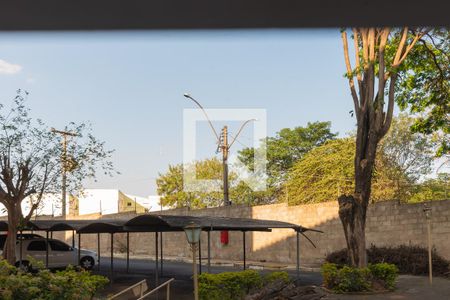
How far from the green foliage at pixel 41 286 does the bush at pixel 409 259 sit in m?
10.9

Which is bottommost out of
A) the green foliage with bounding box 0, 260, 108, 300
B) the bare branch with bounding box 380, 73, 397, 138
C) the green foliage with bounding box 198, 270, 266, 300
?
the green foliage with bounding box 198, 270, 266, 300

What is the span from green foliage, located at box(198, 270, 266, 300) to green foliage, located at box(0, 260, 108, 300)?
10.6ft

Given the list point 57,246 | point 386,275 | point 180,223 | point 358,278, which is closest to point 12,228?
point 57,246

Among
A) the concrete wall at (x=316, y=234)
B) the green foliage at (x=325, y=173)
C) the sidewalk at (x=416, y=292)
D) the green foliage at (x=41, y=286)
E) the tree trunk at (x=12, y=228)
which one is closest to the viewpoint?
the green foliage at (x=41, y=286)

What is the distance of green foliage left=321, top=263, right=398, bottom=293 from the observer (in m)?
14.7

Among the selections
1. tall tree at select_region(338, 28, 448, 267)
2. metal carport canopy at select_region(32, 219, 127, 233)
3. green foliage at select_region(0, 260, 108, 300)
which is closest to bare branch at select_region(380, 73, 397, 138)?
tall tree at select_region(338, 28, 448, 267)

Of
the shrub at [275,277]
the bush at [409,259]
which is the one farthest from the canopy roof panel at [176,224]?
the bush at [409,259]

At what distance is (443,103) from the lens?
1867cm

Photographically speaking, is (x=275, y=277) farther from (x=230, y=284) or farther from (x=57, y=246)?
(x=57, y=246)

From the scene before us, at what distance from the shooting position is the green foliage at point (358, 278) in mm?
14664

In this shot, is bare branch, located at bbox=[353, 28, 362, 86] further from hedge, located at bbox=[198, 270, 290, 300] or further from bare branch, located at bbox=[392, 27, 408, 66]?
hedge, located at bbox=[198, 270, 290, 300]

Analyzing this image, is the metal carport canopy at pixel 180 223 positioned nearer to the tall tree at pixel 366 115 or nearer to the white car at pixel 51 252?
the tall tree at pixel 366 115

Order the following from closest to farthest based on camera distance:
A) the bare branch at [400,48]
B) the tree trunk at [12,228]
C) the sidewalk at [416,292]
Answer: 1. the sidewalk at [416,292]
2. the bare branch at [400,48]
3. the tree trunk at [12,228]
